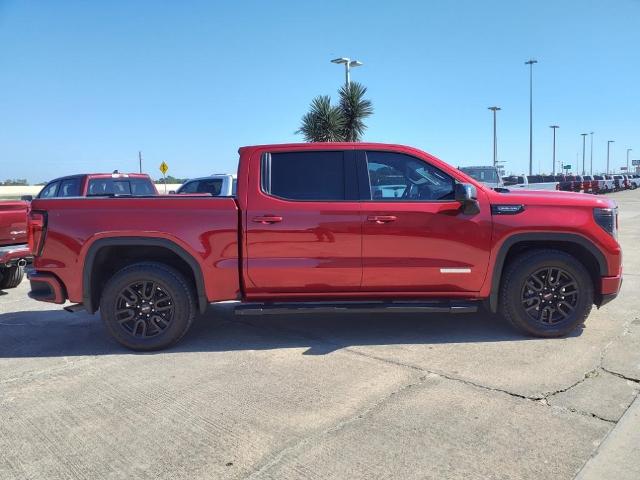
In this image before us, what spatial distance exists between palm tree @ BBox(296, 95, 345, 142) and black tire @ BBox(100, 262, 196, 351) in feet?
60.1

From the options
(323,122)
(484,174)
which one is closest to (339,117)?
(323,122)

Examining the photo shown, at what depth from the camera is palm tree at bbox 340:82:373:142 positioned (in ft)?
76.3

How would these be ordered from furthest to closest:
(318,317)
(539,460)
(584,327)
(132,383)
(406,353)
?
(318,317) → (584,327) → (406,353) → (132,383) → (539,460)

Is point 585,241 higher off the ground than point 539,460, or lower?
higher

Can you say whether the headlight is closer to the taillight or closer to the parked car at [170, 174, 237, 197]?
the taillight

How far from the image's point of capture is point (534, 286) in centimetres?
509

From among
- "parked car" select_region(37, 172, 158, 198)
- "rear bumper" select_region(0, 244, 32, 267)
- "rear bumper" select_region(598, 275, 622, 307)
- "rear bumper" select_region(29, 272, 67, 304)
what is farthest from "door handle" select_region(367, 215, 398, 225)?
"parked car" select_region(37, 172, 158, 198)

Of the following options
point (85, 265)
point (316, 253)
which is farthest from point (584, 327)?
point (85, 265)

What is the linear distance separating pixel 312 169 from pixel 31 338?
11.2 ft

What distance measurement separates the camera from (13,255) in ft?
24.2

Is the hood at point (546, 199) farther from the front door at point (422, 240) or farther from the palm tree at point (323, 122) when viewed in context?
the palm tree at point (323, 122)

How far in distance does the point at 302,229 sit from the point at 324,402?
1659 mm

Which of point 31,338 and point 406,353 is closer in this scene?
point 406,353

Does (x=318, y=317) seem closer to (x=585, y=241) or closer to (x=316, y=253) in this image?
(x=316, y=253)
